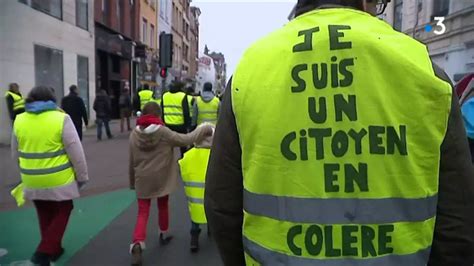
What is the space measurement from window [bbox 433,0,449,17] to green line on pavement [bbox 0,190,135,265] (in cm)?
1769

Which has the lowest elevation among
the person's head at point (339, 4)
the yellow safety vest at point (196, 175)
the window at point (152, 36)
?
the yellow safety vest at point (196, 175)

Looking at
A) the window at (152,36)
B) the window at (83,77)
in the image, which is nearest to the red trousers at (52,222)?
the window at (83,77)

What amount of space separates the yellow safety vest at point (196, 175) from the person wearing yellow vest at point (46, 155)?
1040mm

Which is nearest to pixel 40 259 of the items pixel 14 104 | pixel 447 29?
pixel 14 104

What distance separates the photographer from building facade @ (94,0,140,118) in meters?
21.5

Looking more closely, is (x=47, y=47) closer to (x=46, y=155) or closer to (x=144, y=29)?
(x=46, y=155)

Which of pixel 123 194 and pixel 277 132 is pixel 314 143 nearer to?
pixel 277 132

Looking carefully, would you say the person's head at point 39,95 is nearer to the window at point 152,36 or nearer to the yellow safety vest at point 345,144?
the yellow safety vest at point 345,144

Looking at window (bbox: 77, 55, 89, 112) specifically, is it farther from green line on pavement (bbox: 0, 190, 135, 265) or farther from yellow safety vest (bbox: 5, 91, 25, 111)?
green line on pavement (bbox: 0, 190, 135, 265)

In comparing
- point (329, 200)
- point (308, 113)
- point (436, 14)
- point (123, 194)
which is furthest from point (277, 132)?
point (436, 14)

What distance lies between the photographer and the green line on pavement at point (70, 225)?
15.7 feet

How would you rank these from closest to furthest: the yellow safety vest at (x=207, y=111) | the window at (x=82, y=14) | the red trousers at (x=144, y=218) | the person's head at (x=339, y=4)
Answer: the person's head at (x=339, y=4)
the red trousers at (x=144, y=218)
the yellow safety vest at (x=207, y=111)
the window at (x=82, y=14)

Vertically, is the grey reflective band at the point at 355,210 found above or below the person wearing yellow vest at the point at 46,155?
above

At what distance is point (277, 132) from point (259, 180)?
17 centimetres
